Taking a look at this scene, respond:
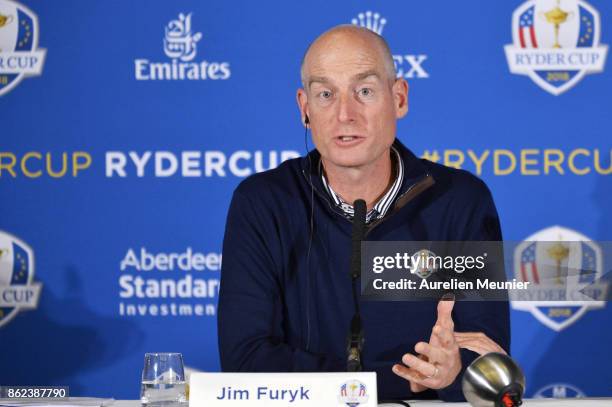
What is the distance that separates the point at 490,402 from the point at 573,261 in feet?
6.66

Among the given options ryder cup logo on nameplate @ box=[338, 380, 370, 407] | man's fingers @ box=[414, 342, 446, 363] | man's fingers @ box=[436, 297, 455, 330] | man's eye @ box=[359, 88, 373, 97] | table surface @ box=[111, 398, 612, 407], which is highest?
man's eye @ box=[359, 88, 373, 97]

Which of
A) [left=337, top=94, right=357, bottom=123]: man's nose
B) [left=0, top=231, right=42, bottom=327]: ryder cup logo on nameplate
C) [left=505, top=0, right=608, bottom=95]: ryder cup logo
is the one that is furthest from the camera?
[left=0, top=231, right=42, bottom=327]: ryder cup logo on nameplate

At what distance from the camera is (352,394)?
5.56 ft

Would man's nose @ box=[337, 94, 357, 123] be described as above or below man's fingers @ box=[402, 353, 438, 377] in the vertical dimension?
above

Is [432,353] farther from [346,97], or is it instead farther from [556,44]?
[556,44]

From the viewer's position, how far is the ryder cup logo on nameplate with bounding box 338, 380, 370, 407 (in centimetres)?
169

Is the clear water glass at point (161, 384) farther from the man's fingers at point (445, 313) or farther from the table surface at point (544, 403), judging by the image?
the man's fingers at point (445, 313)

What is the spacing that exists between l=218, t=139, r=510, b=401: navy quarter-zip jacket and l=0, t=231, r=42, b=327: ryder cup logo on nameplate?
1.48 metres

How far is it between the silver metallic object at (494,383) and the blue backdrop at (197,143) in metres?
2.08

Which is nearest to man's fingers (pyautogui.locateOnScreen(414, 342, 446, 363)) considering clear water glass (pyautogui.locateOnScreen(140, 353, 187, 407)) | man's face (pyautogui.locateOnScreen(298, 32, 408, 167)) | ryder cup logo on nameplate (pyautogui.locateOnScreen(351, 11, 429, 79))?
clear water glass (pyautogui.locateOnScreen(140, 353, 187, 407))

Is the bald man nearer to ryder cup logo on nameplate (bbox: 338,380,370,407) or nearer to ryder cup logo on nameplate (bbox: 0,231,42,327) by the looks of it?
ryder cup logo on nameplate (bbox: 338,380,370,407)

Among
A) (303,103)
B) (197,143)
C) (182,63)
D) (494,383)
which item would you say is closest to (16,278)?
(197,143)

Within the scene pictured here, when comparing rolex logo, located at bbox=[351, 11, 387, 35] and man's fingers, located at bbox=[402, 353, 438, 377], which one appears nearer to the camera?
man's fingers, located at bbox=[402, 353, 438, 377]

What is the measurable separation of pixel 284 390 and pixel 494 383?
0.39 m
